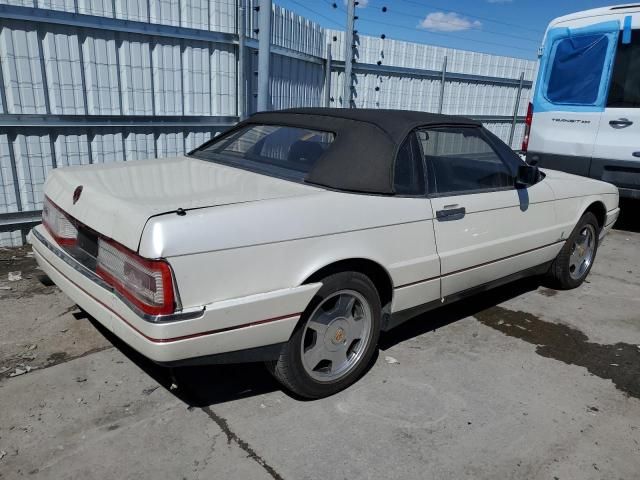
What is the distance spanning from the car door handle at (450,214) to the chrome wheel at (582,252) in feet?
6.38

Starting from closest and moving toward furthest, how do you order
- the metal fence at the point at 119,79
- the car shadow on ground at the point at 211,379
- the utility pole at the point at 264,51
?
the car shadow on ground at the point at 211,379 → the metal fence at the point at 119,79 → the utility pole at the point at 264,51

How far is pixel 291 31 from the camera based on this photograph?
290 inches

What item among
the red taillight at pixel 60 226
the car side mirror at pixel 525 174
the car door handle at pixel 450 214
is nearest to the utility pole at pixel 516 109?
the car side mirror at pixel 525 174

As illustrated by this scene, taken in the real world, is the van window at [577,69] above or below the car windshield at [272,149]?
above

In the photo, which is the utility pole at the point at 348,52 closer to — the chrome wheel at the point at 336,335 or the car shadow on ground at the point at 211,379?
the car shadow on ground at the point at 211,379

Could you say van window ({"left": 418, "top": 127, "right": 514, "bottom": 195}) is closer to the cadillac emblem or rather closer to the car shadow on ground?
the car shadow on ground

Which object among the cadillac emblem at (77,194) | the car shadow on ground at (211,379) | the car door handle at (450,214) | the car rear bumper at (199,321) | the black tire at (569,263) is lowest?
the car shadow on ground at (211,379)

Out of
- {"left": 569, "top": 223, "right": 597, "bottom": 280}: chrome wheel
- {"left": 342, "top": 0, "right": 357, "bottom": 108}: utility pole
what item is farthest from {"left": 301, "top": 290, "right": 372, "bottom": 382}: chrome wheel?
{"left": 342, "top": 0, "right": 357, "bottom": 108}: utility pole

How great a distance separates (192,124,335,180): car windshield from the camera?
3230mm

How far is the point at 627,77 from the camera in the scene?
645 centimetres

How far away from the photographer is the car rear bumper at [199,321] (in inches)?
88.9

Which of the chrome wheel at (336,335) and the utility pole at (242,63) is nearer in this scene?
the chrome wheel at (336,335)

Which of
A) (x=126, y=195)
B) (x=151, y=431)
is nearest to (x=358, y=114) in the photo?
(x=126, y=195)

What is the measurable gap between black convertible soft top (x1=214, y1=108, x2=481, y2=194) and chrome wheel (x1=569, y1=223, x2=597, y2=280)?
6.98 ft
